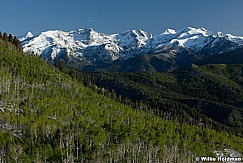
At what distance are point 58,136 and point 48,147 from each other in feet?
40.8

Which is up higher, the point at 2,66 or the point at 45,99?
the point at 2,66

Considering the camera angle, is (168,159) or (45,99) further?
(45,99)

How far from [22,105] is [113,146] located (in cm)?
4589

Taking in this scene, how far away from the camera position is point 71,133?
5374 inches

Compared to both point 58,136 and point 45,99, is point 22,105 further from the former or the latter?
point 58,136

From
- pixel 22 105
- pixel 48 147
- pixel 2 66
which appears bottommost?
pixel 48 147

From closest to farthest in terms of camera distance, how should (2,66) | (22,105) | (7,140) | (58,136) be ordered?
1. (7,140)
2. (58,136)
3. (22,105)
4. (2,66)

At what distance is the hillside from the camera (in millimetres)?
121500

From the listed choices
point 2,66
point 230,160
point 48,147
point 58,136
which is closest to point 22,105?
point 58,136

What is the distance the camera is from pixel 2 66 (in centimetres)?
19312

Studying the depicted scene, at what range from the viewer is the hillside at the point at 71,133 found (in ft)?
399

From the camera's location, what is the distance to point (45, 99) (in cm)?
16325

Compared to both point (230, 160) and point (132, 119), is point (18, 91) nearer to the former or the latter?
point (132, 119)

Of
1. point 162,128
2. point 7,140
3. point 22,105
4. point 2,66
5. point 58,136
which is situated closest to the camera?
point 7,140
